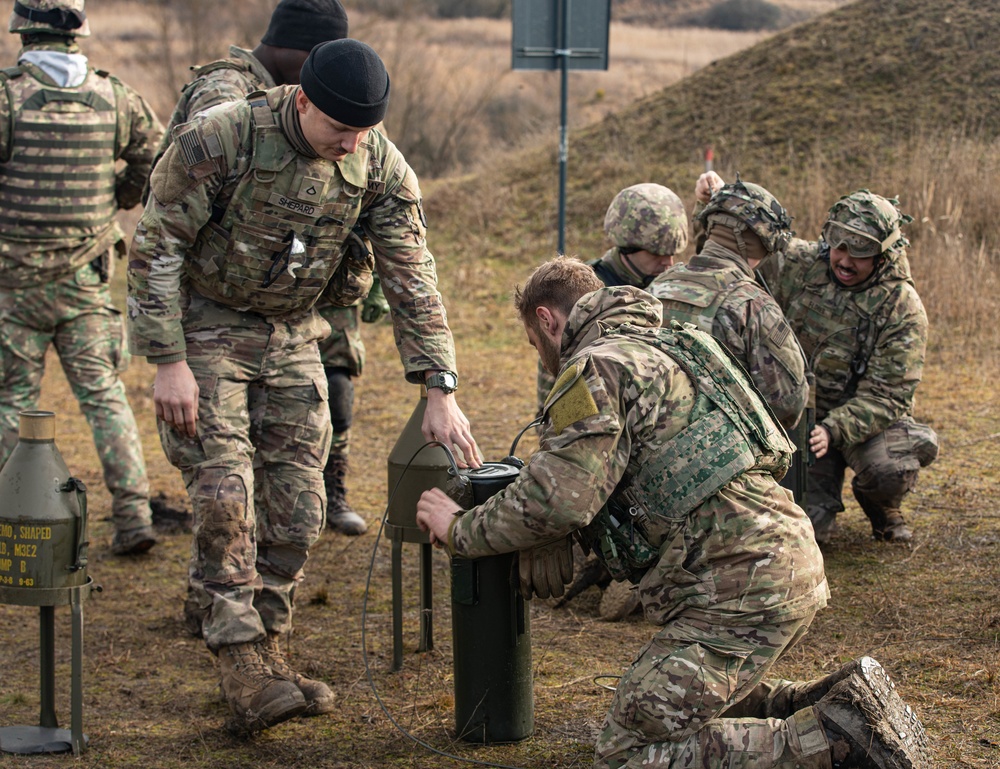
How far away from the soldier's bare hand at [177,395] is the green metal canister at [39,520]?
38 cm

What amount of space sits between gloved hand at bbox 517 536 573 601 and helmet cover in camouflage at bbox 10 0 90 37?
162 inches

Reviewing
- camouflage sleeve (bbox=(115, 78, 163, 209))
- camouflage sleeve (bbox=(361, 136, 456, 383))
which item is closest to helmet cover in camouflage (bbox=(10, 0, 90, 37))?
→ camouflage sleeve (bbox=(115, 78, 163, 209))

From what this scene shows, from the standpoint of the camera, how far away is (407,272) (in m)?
4.42

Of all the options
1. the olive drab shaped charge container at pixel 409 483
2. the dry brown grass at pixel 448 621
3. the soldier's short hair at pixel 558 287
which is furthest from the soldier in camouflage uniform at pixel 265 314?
the soldier's short hair at pixel 558 287

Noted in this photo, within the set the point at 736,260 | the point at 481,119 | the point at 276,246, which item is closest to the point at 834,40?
the point at 481,119

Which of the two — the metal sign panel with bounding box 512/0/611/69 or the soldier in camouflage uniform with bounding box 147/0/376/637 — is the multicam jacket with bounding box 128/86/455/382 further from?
the metal sign panel with bounding box 512/0/611/69

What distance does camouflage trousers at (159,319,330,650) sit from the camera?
13.4 feet

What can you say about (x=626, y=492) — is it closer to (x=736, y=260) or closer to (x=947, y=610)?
(x=736, y=260)

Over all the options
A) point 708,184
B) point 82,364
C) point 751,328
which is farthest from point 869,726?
point 82,364

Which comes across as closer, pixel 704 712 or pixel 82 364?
pixel 704 712

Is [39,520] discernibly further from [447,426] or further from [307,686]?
[447,426]

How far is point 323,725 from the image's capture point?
13.7 feet

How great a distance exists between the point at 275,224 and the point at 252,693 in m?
1.63

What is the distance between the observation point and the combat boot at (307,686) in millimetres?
4160
